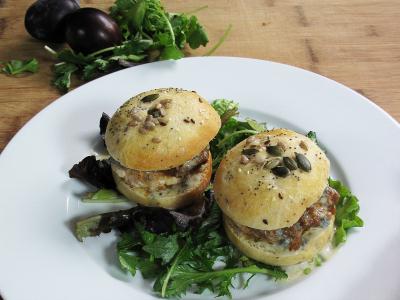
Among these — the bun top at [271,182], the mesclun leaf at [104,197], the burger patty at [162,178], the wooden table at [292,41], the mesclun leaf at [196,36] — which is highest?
the bun top at [271,182]

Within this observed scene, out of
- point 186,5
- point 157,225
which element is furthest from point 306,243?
point 186,5

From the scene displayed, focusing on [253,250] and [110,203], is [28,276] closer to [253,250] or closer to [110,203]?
[110,203]

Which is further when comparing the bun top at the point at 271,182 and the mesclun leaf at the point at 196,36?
the mesclun leaf at the point at 196,36

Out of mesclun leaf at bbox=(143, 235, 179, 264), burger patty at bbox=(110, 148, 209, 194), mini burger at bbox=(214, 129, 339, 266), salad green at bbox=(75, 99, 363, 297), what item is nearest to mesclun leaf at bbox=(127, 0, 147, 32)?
burger patty at bbox=(110, 148, 209, 194)

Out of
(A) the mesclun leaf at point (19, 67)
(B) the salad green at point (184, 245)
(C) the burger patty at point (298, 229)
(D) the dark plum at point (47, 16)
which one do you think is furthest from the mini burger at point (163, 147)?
(D) the dark plum at point (47, 16)

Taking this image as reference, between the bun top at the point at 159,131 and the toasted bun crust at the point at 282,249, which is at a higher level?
the bun top at the point at 159,131

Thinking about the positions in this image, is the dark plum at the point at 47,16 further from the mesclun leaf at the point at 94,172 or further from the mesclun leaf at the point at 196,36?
the mesclun leaf at the point at 94,172

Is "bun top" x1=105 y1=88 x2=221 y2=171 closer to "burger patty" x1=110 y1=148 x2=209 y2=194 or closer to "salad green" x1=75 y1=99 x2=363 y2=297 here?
"burger patty" x1=110 y1=148 x2=209 y2=194
